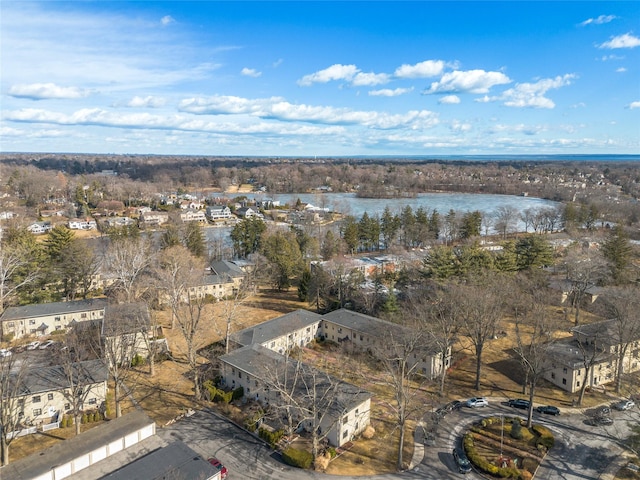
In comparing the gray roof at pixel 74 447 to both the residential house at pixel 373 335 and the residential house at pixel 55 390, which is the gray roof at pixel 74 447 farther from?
the residential house at pixel 373 335

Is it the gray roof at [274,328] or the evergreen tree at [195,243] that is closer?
the gray roof at [274,328]

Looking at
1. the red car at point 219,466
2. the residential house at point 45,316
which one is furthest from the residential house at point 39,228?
the red car at point 219,466

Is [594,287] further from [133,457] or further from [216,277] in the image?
[133,457]

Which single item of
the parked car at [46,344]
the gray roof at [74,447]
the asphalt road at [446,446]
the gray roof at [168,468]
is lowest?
the asphalt road at [446,446]

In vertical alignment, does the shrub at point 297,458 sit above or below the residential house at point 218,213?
below

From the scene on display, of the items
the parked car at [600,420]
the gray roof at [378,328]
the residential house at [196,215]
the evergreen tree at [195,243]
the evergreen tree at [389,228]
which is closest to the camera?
the parked car at [600,420]

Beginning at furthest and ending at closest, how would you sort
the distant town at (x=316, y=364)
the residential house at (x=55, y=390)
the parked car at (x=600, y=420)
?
the parked car at (x=600, y=420), the residential house at (x=55, y=390), the distant town at (x=316, y=364)
